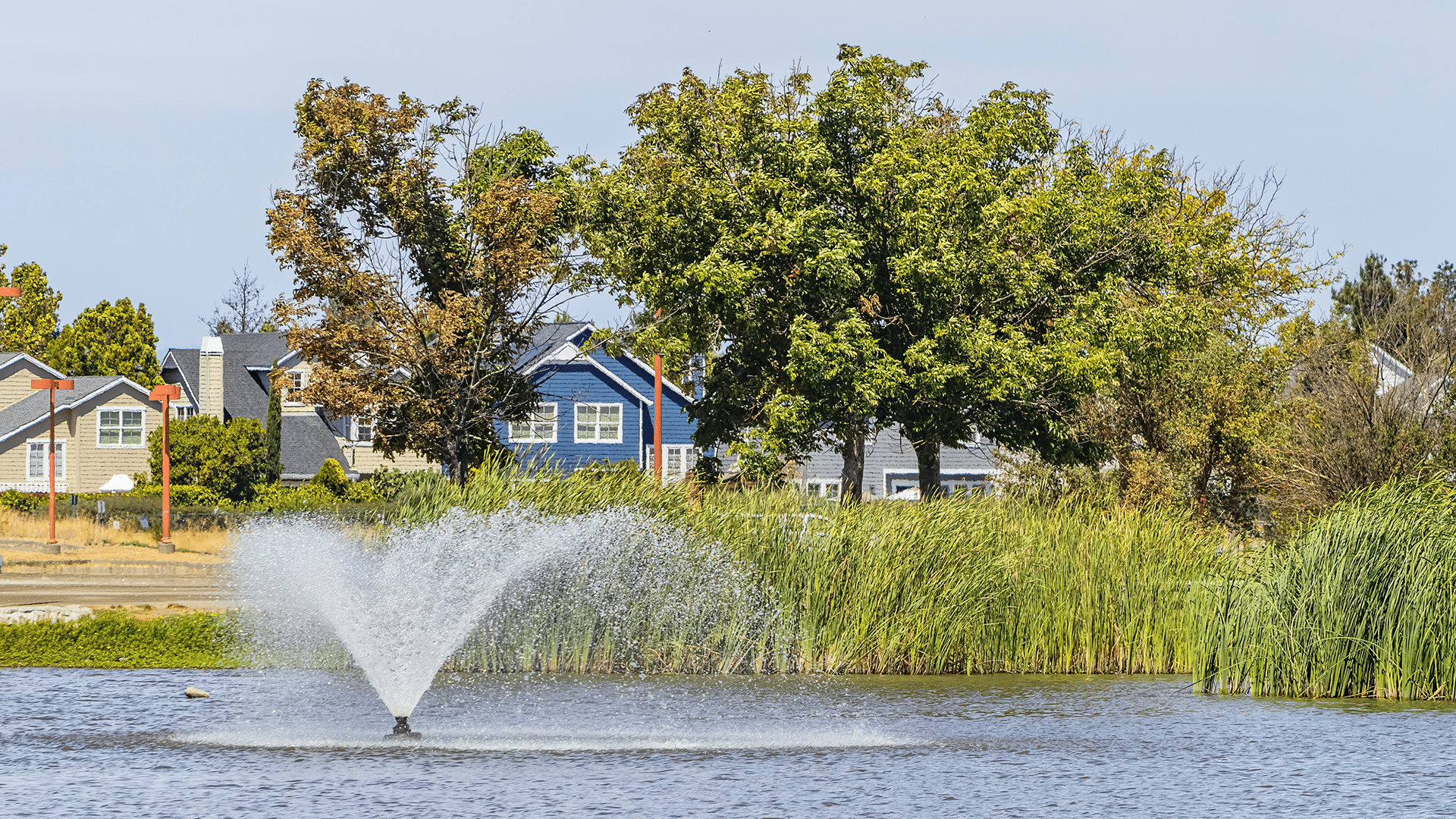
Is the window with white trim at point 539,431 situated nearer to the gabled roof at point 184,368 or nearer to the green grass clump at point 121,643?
the gabled roof at point 184,368

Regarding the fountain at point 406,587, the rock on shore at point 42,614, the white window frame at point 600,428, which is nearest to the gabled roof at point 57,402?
the white window frame at point 600,428

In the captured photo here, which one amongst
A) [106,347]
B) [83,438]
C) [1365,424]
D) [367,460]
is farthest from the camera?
[106,347]

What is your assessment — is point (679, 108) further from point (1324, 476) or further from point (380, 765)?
point (380, 765)

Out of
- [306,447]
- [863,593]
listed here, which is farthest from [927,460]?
[306,447]

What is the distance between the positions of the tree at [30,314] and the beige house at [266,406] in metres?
14.4

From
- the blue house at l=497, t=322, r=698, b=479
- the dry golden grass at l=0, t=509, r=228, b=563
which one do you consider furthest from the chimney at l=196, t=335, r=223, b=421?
the dry golden grass at l=0, t=509, r=228, b=563

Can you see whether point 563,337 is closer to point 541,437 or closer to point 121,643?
point 541,437

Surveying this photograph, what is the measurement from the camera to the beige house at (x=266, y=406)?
7031cm

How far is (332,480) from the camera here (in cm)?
5912

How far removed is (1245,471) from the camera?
40.1m

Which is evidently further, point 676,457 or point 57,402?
point 676,457

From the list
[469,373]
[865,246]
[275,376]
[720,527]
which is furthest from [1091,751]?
[275,376]

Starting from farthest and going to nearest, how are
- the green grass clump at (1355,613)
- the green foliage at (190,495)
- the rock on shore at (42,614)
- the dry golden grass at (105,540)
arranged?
the green foliage at (190,495)
the dry golden grass at (105,540)
the rock on shore at (42,614)
the green grass clump at (1355,613)

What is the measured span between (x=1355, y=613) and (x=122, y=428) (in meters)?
59.3
